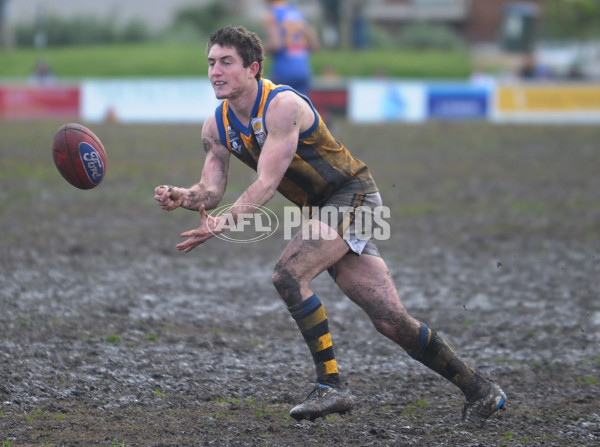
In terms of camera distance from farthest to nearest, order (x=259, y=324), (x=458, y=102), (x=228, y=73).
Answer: (x=458, y=102)
(x=259, y=324)
(x=228, y=73)

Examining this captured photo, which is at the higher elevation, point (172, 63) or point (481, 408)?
point (172, 63)

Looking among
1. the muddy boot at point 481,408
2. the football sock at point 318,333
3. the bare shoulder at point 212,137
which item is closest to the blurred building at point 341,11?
the bare shoulder at point 212,137

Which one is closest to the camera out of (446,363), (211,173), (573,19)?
(446,363)

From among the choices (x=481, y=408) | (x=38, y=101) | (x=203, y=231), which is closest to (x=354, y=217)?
(x=203, y=231)

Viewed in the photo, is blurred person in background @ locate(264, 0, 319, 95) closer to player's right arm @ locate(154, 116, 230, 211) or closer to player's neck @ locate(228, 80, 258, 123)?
player's right arm @ locate(154, 116, 230, 211)

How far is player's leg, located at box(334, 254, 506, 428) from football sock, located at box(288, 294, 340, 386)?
0.24m

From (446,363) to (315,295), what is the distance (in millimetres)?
829

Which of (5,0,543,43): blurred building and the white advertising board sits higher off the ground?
(5,0,543,43): blurred building

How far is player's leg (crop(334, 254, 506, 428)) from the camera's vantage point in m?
4.86

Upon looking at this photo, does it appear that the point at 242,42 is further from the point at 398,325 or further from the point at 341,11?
the point at 341,11

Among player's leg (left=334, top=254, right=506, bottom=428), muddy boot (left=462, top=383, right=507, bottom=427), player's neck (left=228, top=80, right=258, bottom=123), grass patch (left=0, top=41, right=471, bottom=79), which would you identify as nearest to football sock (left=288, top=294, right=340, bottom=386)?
player's leg (left=334, top=254, right=506, bottom=428)

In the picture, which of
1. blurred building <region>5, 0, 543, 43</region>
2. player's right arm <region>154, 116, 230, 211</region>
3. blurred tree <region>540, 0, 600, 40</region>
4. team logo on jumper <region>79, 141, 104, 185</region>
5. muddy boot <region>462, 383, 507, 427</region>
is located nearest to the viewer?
muddy boot <region>462, 383, 507, 427</region>

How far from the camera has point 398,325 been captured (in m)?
4.86

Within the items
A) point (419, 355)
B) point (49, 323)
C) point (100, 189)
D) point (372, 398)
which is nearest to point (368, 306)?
point (419, 355)
